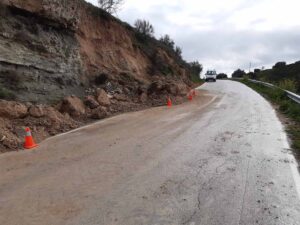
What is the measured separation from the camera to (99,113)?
13023 millimetres

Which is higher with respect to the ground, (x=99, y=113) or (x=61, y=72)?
(x=61, y=72)

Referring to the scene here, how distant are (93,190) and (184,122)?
253 inches

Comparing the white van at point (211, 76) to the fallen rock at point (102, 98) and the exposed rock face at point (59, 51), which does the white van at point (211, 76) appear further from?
the fallen rock at point (102, 98)

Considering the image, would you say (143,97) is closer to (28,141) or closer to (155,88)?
(155,88)

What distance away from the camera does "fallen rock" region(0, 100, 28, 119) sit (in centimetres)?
977

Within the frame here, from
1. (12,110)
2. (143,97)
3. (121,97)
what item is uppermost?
(12,110)

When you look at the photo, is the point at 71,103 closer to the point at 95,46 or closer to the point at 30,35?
the point at 30,35

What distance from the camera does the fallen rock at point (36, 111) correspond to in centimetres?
1053

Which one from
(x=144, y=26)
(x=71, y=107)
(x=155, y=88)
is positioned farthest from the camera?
(x=144, y=26)

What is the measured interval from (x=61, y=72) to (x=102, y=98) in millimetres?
2157

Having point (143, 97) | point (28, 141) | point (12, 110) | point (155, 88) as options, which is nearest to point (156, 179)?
point (28, 141)

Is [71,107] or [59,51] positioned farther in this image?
[59,51]

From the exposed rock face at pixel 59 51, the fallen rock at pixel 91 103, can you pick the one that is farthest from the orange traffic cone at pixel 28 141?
the fallen rock at pixel 91 103

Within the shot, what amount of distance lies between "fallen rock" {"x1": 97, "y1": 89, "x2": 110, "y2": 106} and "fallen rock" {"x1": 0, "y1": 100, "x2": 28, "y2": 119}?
4417 mm
